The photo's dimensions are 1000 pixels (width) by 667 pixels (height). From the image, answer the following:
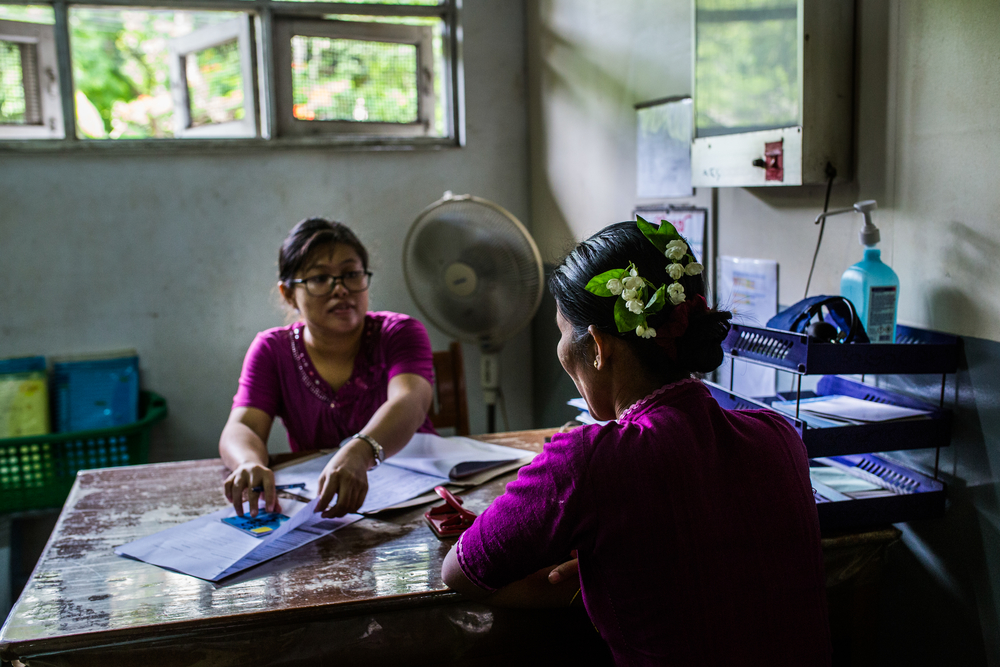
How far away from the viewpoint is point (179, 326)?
3402 millimetres

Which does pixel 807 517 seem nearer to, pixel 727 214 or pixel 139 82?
pixel 727 214

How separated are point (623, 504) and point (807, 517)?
0.27 meters

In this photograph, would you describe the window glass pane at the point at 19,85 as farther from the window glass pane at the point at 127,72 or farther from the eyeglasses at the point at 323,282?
the eyeglasses at the point at 323,282

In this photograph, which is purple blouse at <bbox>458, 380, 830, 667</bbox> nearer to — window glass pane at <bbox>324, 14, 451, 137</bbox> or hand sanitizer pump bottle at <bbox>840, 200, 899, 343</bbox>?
hand sanitizer pump bottle at <bbox>840, 200, 899, 343</bbox>

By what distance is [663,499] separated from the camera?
0.99 metres

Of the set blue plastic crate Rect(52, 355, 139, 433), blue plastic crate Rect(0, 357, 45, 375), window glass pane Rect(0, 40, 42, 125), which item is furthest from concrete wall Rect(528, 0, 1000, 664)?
window glass pane Rect(0, 40, 42, 125)

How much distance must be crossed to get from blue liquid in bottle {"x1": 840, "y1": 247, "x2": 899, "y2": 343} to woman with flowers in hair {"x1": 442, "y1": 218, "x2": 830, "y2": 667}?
449 millimetres

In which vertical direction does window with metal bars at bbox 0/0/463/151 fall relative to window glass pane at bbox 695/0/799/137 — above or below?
above

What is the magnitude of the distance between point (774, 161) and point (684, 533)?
0.96 meters

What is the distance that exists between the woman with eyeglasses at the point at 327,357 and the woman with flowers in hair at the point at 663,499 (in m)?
0.99

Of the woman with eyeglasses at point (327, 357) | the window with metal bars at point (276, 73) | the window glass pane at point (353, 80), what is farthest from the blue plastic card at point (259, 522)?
the window glass pane at point (353, 80)

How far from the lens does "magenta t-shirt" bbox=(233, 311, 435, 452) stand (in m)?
2.18

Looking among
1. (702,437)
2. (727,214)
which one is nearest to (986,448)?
(702,437)

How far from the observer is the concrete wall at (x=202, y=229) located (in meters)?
3.22
